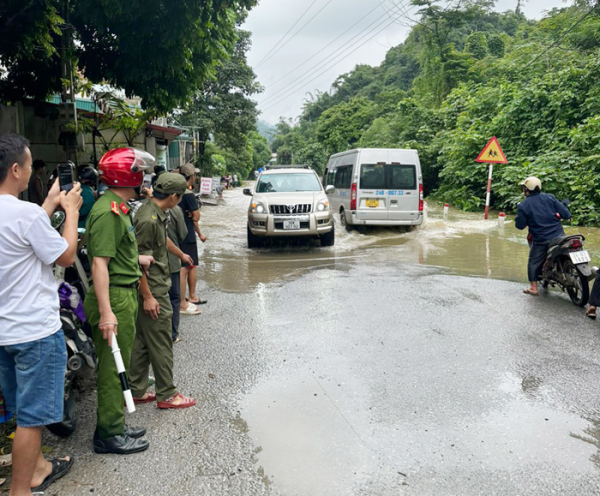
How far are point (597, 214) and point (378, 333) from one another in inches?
445

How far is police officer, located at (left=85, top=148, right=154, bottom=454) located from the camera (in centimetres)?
307

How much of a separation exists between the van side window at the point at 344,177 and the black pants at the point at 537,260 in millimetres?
6901

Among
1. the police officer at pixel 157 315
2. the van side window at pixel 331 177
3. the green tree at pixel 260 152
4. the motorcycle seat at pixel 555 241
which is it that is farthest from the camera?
the green tree at pixel 260 152

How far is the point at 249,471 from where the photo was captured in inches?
119

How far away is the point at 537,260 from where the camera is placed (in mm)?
7148

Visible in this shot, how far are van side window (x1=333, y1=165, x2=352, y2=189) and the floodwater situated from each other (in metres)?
1.22

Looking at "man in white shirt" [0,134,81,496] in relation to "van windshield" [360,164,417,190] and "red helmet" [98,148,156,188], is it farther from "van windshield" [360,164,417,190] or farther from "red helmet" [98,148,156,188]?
"van windshield" [360,164,417,190]

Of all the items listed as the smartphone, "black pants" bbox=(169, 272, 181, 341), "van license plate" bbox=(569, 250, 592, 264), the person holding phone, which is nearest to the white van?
"van license plate" bbox=(569, 250, 592, 264)

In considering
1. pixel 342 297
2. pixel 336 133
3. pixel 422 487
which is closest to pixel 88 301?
pixel 422 487

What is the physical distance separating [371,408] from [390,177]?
32.3 feet

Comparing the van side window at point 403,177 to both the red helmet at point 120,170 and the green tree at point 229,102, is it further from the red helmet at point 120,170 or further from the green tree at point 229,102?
the green tree at point 229,102

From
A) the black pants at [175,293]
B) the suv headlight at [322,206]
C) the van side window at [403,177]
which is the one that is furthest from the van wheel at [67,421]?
the van side window at [403,177]

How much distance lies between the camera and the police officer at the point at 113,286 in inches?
121

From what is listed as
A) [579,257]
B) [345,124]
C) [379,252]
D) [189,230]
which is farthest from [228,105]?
[579,257]
